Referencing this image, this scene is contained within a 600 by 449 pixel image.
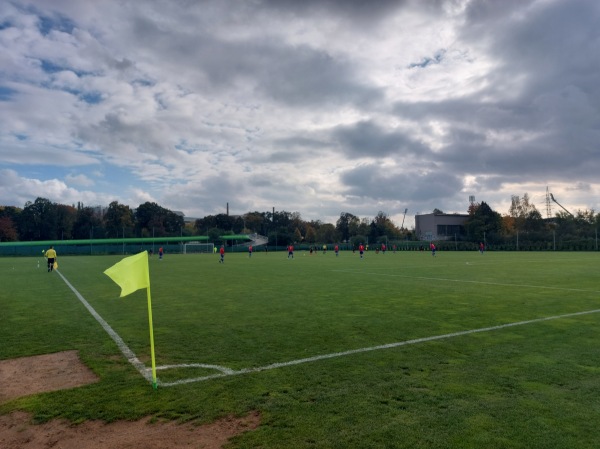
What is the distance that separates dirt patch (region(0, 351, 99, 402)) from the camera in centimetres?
535

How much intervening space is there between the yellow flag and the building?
350 ft

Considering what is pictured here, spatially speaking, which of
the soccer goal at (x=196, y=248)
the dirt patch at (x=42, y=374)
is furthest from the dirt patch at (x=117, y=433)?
the soccer goal at (x=196, y=248)

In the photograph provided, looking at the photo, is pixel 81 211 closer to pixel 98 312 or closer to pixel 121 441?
pixel 98 312

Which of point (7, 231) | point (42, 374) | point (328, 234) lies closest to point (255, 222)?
point (328, 234)

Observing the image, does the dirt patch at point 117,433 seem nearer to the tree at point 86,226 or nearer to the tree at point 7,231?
the tree at point 7,231

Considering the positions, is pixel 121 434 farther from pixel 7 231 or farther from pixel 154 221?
pixel 7 231

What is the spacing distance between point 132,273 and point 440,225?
112m

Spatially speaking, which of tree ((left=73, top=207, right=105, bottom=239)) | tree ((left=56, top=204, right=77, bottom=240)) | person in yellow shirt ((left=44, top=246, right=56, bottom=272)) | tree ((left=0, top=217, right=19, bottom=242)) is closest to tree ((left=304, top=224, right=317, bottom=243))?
tree ((left=73, top=207, right=105, bottom=239))

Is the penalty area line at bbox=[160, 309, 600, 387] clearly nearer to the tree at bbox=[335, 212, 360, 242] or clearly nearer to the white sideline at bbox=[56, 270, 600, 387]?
the white sideline at bbox=[56, 270, 600, 387]

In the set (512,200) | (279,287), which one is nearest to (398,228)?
(512,200)

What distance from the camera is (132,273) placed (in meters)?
5.63

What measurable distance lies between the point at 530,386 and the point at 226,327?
5756 millimetres

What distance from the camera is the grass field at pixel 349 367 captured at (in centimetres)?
406

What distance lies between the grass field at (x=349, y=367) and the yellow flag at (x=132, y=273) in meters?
1.25
